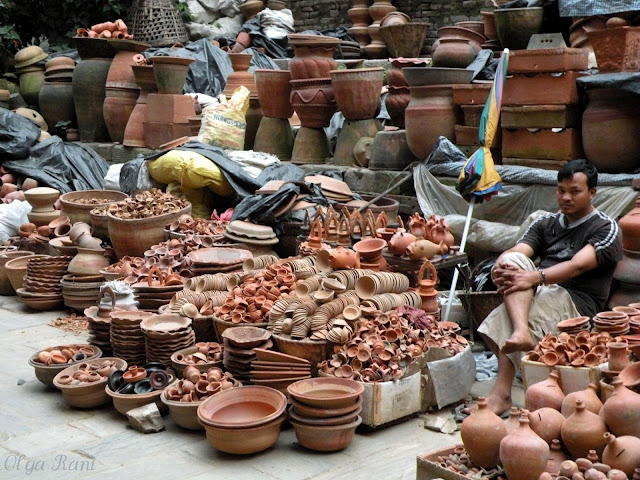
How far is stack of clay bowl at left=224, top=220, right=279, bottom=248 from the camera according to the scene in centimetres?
650

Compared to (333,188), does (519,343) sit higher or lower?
lower

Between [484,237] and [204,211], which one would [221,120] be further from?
[484,237]

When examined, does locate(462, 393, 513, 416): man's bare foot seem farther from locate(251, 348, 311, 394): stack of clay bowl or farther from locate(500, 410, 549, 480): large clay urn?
locate(500, 410, 549, 480): large clay urn

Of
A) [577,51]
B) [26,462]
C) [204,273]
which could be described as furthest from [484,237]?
[26,462]

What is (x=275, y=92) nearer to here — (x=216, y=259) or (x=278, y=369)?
(x=216, y=259)

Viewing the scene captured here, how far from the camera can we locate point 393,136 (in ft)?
24.8

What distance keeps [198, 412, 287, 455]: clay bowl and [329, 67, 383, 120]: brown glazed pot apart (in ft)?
15.4

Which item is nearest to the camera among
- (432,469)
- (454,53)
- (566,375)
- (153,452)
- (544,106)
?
(432,469)

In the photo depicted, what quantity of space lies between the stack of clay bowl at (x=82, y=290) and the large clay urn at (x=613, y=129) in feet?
13.2

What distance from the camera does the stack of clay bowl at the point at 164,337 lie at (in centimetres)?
480

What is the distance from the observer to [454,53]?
293 inches

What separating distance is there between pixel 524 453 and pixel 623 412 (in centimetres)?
41

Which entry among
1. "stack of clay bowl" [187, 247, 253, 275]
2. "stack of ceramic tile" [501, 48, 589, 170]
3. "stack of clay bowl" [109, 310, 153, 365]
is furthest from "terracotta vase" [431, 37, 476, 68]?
"stack of clay bowl" [109, 310, 153, 365]

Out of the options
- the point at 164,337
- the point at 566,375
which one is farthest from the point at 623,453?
the point at 164,337
